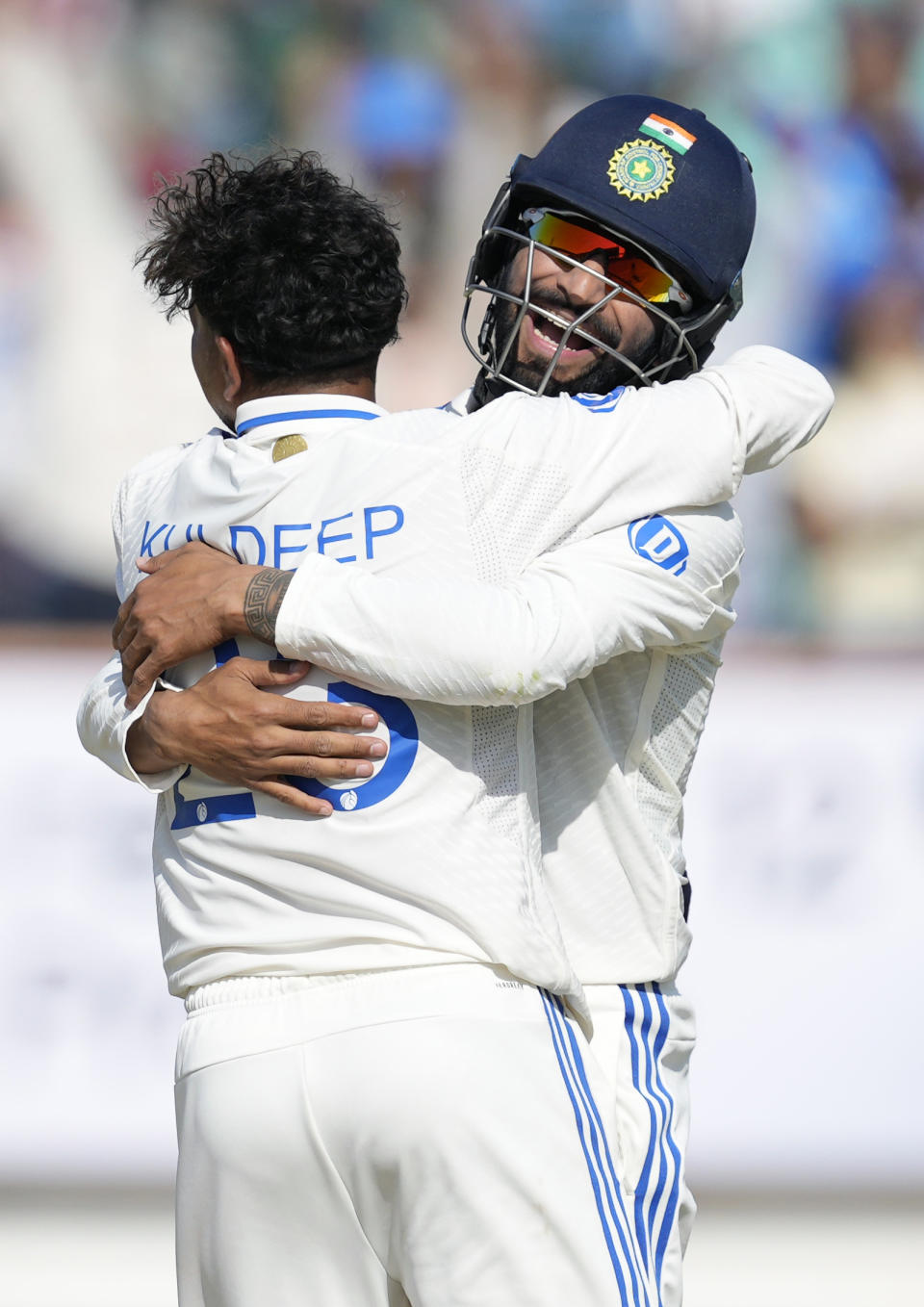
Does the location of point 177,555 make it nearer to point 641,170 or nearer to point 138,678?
point 138,678

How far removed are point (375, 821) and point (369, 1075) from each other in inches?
9.2

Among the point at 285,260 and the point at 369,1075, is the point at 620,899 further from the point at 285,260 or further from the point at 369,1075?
the point at 285,260

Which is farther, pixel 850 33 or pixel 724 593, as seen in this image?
pixel 850 33

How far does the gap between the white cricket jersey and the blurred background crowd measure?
2084 millimetres

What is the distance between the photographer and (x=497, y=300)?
78.2 inches

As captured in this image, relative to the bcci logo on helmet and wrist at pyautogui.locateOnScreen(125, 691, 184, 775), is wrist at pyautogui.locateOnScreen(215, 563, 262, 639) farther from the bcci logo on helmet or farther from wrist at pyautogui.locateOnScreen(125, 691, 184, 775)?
the bcci logo on helmet

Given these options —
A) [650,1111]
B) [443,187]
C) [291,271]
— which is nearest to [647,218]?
[291,271]

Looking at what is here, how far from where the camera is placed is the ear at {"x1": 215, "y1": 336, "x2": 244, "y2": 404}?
67.3 inches

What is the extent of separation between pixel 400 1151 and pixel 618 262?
1.07m

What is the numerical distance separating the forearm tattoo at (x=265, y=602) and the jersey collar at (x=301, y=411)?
189 mm

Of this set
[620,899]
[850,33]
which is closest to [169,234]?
[620,899]

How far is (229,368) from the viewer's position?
1718mm

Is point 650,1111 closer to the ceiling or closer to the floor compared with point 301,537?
closer to the floor

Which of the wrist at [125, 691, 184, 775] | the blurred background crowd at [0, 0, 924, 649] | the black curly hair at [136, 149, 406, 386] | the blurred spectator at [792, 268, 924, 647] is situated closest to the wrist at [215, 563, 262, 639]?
the wrist at [125, 691, 184, 775]
